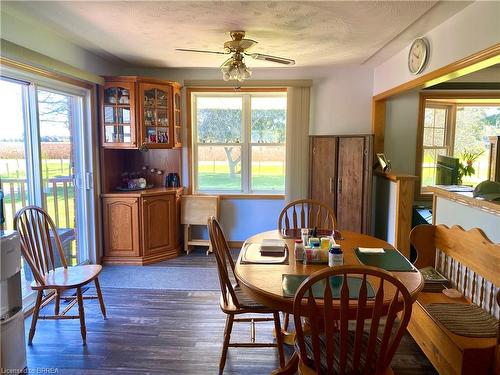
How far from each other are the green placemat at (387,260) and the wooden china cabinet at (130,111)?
2.85 meters

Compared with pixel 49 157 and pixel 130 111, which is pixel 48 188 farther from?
pixel 130 111

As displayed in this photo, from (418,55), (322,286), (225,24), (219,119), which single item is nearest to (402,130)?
(418,55)

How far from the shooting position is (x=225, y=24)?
9.09 ft

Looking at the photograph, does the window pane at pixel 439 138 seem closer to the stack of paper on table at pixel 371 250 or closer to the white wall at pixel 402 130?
the white wall at pixel 402 130

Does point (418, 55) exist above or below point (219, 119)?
above

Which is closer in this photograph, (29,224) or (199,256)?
(29,224)

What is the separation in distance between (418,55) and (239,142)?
2404 millimetres

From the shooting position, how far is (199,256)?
4.56 meters

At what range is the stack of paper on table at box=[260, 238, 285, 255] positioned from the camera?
7.57 feet

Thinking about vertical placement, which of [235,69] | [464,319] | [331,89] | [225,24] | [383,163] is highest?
[225,24]

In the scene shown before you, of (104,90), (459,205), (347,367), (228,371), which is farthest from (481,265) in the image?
(104,90)

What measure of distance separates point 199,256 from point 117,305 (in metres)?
1.50

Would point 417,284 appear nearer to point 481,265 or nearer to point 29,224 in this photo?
point 481,265

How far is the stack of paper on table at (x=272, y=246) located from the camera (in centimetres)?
231
